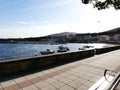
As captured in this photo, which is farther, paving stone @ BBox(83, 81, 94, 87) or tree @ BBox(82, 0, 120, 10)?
tree @ BBox(82, 0, 120, 10)

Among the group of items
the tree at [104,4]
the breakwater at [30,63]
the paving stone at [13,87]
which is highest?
the tree at [104,4]

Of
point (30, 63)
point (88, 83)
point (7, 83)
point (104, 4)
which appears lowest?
point (88, 83)

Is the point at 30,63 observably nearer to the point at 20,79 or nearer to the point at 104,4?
the point at 20,79

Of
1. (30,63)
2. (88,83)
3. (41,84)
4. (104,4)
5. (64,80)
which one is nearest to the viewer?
(41,84)

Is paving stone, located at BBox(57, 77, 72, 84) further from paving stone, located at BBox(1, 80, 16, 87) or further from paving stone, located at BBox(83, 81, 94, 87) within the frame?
paving stone, located at BBox(1, 80, 16, 87)

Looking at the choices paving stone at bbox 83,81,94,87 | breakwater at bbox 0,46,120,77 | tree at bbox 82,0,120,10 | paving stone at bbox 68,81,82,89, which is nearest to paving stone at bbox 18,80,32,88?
breakwater at bbox 0,46,120,77

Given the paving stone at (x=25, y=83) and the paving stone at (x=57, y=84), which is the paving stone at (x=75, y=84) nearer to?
the paving stone at (x=57, y=84)

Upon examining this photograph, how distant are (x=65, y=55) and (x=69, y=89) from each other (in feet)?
19.1

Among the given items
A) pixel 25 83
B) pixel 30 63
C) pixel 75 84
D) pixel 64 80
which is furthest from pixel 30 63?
pixel 75 84

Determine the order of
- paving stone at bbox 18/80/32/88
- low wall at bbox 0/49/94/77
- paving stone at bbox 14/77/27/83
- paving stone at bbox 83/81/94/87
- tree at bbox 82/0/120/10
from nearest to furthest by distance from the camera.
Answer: paving stone at bbox 18/80/32/88 → paving stone at bbox 83/81/94/87 → paving stone at bbox 14/77/27/83 → low wall at bbox 0/49/94/77 → tree at bbox 82/0/120/10

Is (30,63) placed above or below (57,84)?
above

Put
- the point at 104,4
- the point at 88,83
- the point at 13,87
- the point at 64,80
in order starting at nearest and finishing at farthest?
the point at 13,87, the point at 88,83, the point at 64,80, the point at 104,4

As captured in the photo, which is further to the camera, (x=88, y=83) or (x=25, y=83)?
(x=88, y=83)

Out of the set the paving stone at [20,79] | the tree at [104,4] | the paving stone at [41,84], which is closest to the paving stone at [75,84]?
the paving stone at [41,84]
